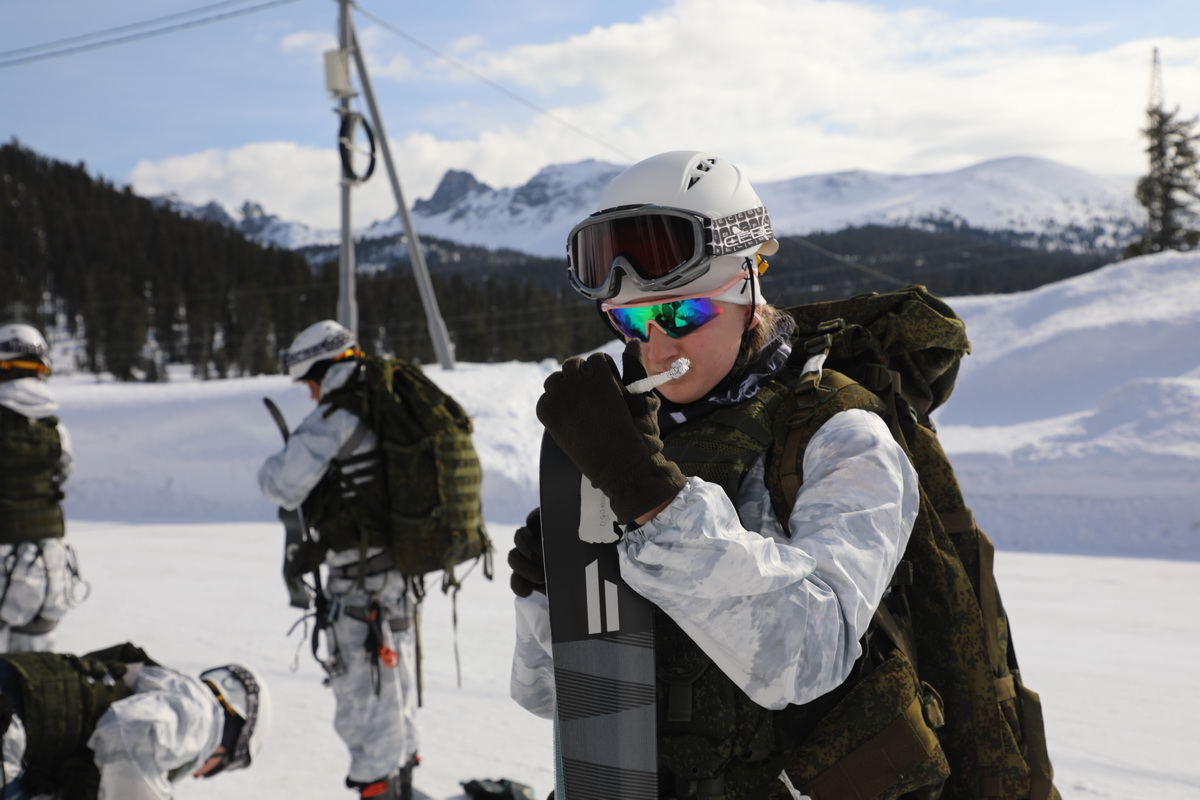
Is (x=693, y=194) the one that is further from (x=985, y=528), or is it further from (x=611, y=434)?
(x=985, y=528)

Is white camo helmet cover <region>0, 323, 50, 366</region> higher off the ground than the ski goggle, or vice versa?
white camo helmet cover <region>0, 323, 50, 366</region>

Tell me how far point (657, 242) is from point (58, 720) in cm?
308

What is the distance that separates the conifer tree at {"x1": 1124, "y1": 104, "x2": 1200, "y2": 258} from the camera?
40406 mm

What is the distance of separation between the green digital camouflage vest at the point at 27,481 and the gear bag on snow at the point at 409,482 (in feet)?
7.52

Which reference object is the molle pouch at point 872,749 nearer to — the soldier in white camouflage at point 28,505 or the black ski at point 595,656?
the black ski at point 595,656

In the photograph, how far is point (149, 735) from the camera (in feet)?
11.3

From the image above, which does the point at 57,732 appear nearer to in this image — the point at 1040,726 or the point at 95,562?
the point at 1040,726

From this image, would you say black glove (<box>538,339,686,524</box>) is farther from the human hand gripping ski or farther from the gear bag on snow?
the gear bag on snow

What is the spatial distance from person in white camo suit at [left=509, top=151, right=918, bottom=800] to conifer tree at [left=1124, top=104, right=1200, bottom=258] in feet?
150

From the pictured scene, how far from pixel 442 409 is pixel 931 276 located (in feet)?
301

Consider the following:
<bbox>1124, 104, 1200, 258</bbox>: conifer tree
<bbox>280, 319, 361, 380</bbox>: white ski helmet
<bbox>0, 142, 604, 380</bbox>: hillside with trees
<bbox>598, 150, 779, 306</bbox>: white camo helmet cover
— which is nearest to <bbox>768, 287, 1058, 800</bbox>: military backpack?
<bbox>598, 150, 779, 306</bbox>: white camo helmet cover

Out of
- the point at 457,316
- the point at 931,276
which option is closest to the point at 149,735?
the point at 457,316

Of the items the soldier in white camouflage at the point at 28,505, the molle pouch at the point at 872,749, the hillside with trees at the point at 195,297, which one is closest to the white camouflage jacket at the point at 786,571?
the molle pouch at the point at 872,749

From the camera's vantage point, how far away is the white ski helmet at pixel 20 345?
583cm
